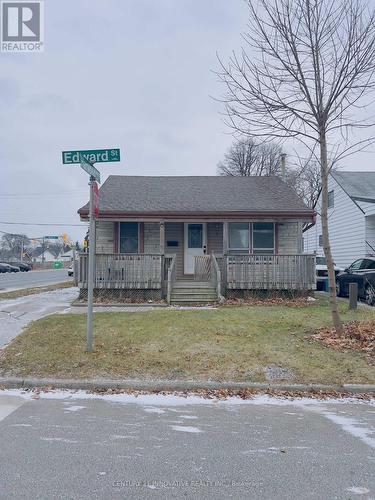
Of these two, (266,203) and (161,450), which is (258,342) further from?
(266,203)

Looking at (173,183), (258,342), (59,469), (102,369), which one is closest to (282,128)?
(258,342)

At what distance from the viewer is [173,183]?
18375 mm

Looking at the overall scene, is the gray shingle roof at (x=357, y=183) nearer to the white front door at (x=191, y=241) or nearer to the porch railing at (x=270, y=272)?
the porch railing at (x=270, y=272)

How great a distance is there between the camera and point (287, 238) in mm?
15867

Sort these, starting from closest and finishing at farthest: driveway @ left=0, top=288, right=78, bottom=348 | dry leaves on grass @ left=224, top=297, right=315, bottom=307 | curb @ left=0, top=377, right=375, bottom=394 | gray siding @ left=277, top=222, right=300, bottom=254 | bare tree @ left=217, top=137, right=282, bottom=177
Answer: curb @ left=0, top=377, right=375, bottom=394
driveway @ left=0, top=288, right=78, bottom=348
dry leaves on grass @ left=224, top=297, right=315, bottom=307
gray siding @ left=277, top=222, right=300, bottom=254
bare tree @ left=217, top=137, right=282, bottom=177

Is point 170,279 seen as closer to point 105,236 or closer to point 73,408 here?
point 105,236

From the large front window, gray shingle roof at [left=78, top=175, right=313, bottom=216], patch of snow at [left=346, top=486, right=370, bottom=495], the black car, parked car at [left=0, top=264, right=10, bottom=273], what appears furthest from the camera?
parked car at [left=0, top=264, right=10, bottom=273]

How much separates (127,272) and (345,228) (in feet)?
49.3

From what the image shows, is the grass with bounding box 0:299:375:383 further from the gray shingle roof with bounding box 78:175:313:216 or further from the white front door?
the white front door

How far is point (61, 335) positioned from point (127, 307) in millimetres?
4312

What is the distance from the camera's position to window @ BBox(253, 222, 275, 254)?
620 inches

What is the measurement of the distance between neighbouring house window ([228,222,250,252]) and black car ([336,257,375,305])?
12.2ft

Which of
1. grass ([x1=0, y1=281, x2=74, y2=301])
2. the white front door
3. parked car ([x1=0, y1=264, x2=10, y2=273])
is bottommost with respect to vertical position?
grass ([x1=0, y1=281, x2=74, y2=301])

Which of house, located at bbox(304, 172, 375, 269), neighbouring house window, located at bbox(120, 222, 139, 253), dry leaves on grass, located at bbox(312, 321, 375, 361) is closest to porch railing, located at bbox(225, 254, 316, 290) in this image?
neighbouring house window, located at bbox(120, 222, 139, 253)
